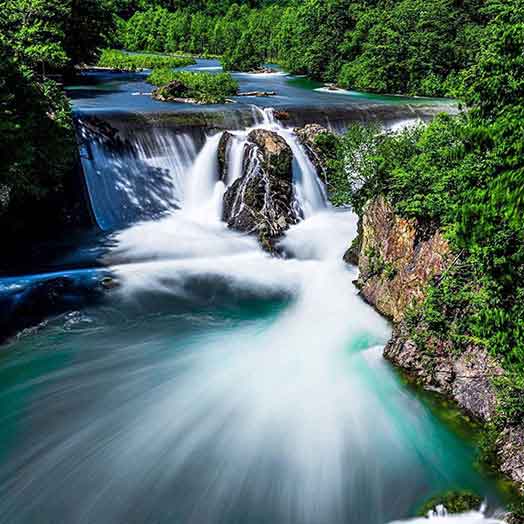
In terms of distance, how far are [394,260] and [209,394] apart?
531 centimetres

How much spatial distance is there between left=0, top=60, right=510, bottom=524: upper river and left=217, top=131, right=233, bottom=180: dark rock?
2.81 metres

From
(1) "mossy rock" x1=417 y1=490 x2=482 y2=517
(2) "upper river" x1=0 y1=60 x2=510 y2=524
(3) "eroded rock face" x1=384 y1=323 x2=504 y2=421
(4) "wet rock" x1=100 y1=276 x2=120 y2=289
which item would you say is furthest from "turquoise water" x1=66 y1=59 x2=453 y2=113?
(1) "mossy rock" x1=417 y1=490 x2=482 y2=517

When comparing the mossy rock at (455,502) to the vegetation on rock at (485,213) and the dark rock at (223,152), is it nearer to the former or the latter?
the vegetation on rock at (485,213)

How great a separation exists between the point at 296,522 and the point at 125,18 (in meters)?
102

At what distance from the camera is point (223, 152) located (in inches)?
816

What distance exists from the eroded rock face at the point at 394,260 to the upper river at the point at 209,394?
0.60 meters

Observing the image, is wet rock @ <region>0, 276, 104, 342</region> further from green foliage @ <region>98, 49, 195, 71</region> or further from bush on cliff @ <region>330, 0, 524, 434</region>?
green foliage @ <region>98, 49, 195, 71</region>

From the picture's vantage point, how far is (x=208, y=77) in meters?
32.7

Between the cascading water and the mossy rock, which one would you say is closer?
the mossy rock

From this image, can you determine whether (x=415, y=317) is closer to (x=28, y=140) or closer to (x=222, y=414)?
(x=222, y=414)

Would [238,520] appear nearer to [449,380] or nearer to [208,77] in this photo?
[449,380]

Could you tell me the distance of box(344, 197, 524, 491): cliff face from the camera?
29.6 ft

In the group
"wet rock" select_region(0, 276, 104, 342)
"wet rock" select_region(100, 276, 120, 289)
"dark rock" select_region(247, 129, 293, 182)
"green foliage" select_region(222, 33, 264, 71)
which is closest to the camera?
"wet rock" select_region(0, 276, 104, 342)

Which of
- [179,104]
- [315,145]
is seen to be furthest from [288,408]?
[179,104]
